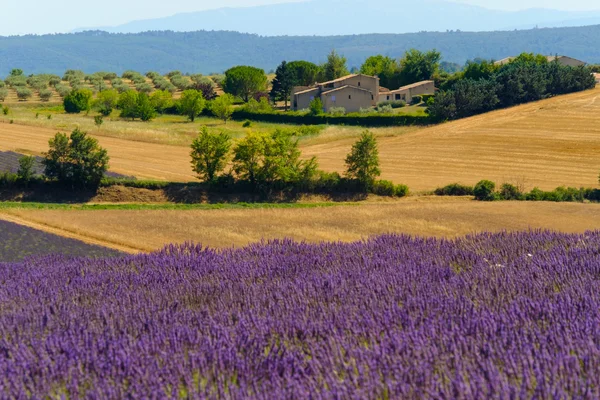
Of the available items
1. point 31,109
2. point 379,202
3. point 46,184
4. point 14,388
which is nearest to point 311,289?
point 14,388

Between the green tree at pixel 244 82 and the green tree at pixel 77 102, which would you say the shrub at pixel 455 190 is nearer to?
the green tree at pixel 77 102

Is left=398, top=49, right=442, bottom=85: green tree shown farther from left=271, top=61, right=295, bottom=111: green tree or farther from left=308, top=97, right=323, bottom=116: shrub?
left=308, top=97, right=323, bottom=116: shrub

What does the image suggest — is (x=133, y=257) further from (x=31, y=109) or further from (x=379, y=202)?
(x=31, y=109)

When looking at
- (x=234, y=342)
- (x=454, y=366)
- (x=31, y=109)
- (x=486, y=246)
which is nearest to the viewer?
(x=454, y=366)

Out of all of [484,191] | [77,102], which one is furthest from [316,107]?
[484,191]

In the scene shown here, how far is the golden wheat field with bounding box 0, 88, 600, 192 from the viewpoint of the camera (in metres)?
52.9

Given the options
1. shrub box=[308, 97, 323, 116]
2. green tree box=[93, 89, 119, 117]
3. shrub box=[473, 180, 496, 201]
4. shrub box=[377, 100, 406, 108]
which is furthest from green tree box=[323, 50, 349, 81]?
shrub box=[473, 180, 496, 201]

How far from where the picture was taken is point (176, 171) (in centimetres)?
5522

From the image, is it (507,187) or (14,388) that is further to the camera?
(507,187)

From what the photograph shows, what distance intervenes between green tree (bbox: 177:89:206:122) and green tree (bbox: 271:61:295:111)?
72.2 ft

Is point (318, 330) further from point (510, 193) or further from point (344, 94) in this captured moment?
point (344, 94)

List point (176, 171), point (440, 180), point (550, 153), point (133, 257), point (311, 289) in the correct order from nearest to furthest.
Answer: point (311, 289) < point (133, 257) < point (440, 180) < point (176, 171) < point (550, 153)

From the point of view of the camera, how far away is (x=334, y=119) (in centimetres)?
8400

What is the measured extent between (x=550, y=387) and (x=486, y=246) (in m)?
9.70
